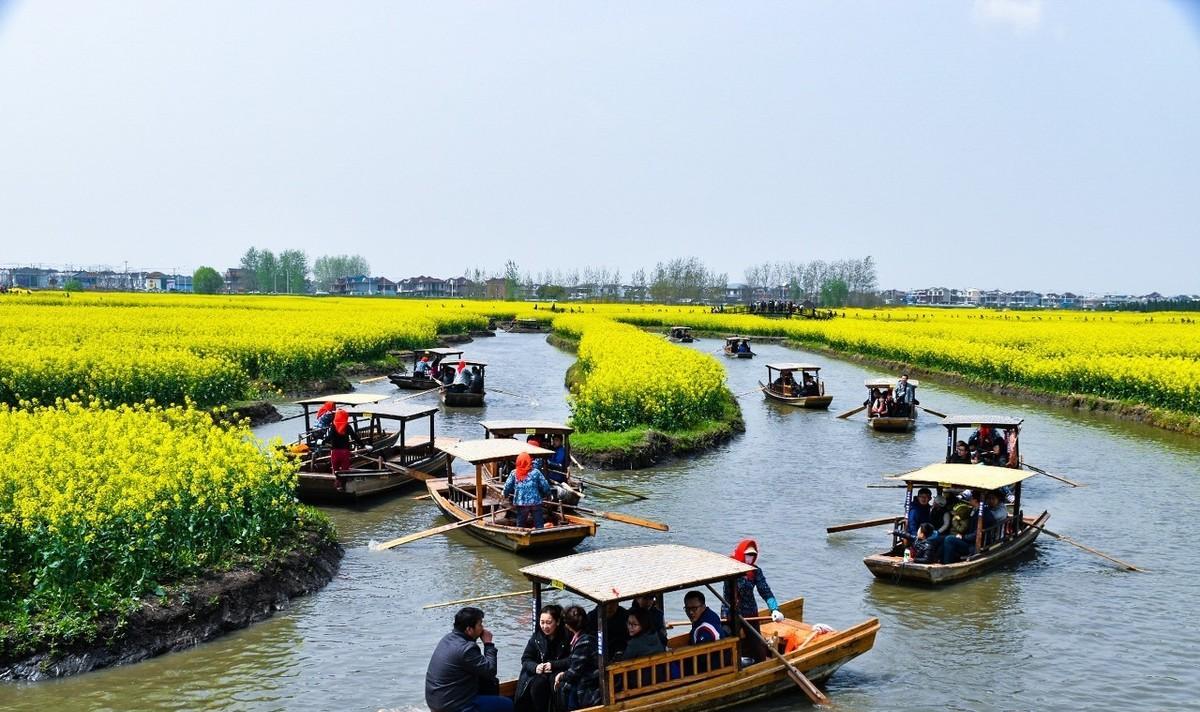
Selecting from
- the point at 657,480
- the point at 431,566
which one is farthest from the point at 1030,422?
the point at 431,566

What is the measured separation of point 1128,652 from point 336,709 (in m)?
12.4

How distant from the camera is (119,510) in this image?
52.0ft

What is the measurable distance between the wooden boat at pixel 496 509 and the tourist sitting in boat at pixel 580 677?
25.5 feet

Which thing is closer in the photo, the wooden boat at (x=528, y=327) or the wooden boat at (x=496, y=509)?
the wooden boat at (x=496, y=509)

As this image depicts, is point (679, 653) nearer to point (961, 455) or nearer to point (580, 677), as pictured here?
point (580, 677)

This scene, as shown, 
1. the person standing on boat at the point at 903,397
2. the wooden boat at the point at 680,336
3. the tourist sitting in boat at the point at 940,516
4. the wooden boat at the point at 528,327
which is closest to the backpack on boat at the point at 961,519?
the tourist sitting in boat at the point at 940,516

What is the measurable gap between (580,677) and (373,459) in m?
15.5

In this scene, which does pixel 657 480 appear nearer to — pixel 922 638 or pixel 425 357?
pixel 922 638

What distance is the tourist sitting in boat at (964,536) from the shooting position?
64.6ft

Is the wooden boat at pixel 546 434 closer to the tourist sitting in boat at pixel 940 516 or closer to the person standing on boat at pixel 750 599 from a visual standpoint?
the tourist sitting in boat at pixel 940 516

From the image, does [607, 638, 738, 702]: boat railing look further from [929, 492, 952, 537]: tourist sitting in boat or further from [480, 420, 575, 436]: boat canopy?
[480, 420, 575, 436]: boat canopy

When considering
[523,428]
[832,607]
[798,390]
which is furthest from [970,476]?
[798,390]

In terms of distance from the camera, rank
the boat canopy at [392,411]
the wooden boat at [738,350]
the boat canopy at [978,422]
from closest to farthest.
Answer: the boat canopy at [392,411] → the boat canopy at [978,422] → the wooden boat at [738,350]

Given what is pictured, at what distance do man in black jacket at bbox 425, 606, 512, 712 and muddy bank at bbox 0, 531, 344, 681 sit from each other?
18.7 ft
